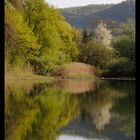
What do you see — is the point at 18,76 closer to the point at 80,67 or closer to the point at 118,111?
the point at 80,67

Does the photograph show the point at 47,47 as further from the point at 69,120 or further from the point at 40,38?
the point at 69,120

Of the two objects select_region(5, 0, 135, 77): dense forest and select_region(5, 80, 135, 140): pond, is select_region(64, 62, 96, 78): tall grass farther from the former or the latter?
select_region(5, 80, 135, 140): pond

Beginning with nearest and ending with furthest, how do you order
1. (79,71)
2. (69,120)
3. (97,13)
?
(69,120) < (79,71) < (97,13)

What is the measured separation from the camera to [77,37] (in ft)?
106

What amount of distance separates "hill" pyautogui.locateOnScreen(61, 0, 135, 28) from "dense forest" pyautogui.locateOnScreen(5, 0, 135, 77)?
97.0 ft

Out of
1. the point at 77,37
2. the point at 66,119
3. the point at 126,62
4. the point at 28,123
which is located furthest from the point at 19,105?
the point at 77,37

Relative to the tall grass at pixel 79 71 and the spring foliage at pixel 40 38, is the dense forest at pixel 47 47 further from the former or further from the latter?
the tall grass at pixel 79 71

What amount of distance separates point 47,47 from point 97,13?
47.9 m

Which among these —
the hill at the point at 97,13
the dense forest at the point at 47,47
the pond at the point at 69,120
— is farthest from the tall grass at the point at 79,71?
the hill at the point at 97,13

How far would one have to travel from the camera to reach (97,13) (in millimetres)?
72625

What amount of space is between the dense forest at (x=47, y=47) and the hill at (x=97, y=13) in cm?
2956

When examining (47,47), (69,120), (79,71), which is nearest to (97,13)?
(79,71)

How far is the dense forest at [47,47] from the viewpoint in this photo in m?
21.0

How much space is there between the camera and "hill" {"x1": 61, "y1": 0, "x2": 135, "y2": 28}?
6372cm
